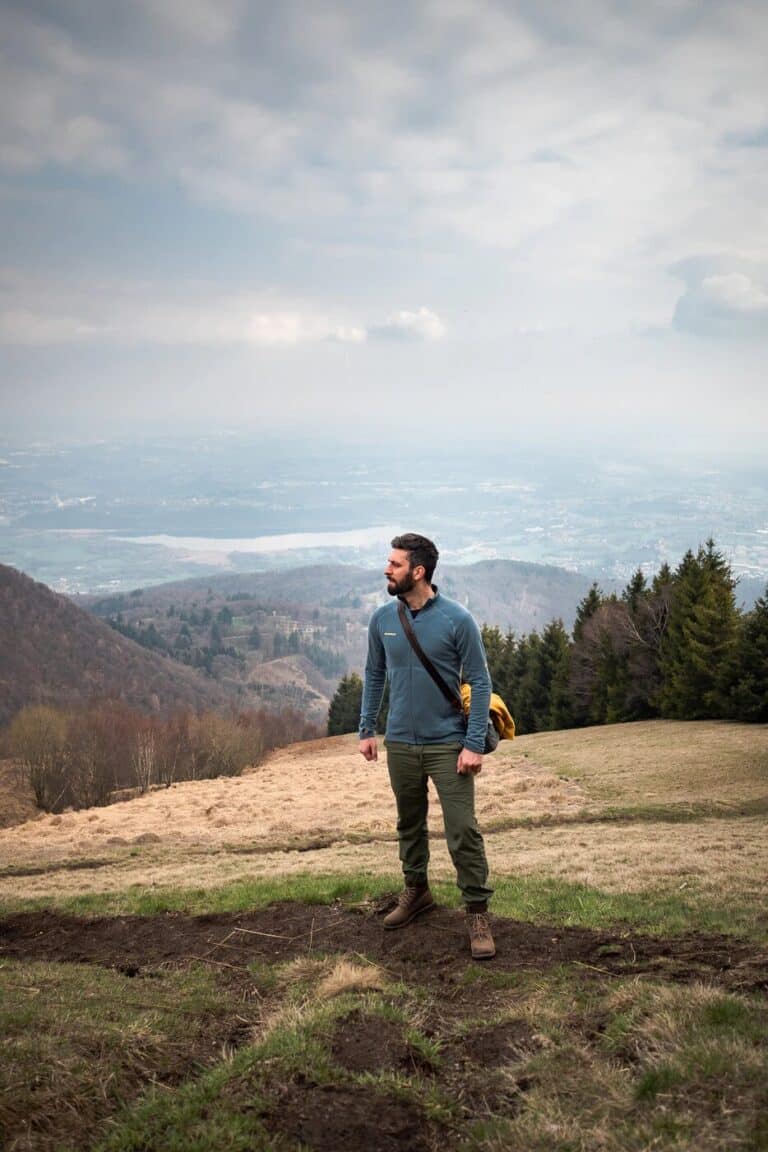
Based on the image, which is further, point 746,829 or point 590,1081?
point 746,829

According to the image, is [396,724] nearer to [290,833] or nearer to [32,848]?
[290,833]

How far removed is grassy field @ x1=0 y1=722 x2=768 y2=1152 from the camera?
3.81 metres

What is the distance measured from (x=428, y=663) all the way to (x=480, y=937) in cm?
231

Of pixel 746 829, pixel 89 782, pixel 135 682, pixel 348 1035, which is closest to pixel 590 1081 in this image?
pixel 348 1035

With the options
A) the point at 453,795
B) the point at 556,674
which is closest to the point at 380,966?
the point at 453,795

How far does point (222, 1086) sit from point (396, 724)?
324 cm

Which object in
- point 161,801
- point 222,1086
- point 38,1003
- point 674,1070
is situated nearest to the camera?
point 674,1070

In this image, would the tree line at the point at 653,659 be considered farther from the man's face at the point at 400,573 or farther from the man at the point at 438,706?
the man's face at the point at 400,573

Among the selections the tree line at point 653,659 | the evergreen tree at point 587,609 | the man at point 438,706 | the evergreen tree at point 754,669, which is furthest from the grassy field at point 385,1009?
the evergreen tree at point 587,609

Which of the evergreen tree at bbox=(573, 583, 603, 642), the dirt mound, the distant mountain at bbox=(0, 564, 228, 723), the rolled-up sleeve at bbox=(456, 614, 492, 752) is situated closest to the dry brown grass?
the dirt mound

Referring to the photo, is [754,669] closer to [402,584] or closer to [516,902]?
[516,902]

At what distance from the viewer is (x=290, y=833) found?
663 inches

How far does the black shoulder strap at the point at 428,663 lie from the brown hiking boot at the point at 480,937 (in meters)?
1.74

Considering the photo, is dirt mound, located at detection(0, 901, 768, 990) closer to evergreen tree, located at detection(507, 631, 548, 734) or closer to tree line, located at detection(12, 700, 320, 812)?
tree line, located at detection(12, 700, 320, 812)
